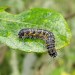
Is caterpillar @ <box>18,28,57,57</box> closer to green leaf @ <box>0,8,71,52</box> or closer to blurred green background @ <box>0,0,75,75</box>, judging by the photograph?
green leaf @ <box>0,8,71,52</box>

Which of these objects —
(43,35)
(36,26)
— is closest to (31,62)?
(43,35)

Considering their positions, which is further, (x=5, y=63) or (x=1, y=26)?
(x=5, y=63)

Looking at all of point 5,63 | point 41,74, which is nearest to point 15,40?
point 41,74

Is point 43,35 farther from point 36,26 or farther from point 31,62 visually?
point 31,62

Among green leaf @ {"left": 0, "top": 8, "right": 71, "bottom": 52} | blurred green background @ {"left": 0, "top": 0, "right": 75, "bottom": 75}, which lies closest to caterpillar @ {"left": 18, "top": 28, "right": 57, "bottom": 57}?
green leaf @ {"left": 0, "top": 8, "right": 71, "bottom": 52}

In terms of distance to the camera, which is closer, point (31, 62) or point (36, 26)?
point (36, 26)

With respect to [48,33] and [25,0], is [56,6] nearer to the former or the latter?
[25,0]
